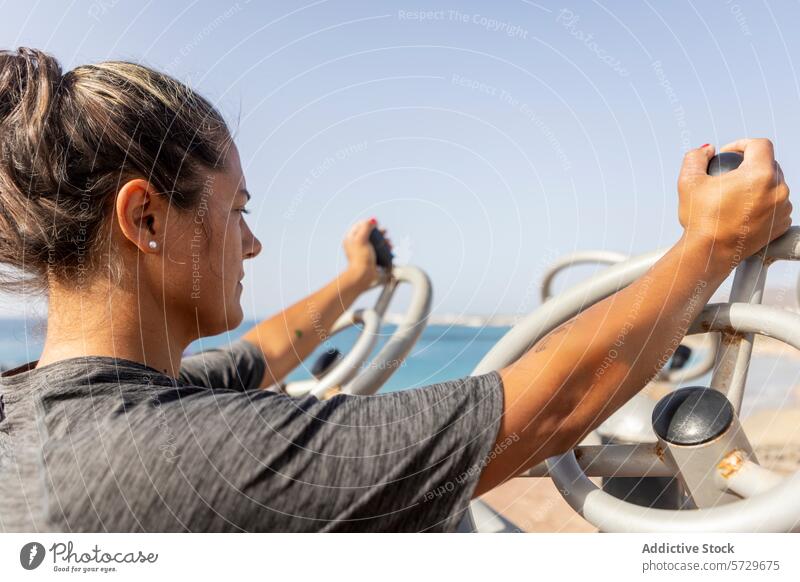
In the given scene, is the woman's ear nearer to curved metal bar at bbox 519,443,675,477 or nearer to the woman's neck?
the woman's neck

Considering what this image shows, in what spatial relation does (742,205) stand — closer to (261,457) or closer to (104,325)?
(261,457)

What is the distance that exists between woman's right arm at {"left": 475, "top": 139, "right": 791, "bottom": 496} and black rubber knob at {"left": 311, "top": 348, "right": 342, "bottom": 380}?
1148mm

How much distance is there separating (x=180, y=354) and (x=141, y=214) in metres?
0.19

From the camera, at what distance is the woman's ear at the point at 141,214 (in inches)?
32.8

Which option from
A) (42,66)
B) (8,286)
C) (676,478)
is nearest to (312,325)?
(8,286)

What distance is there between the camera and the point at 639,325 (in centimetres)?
71

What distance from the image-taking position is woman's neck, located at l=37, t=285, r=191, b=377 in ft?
2.76

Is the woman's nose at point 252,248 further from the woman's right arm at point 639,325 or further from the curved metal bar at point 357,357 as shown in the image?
the curved metal bar at point 357,357

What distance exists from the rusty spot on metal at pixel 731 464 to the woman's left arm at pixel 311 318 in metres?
0.88

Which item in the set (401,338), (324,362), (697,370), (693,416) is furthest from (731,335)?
(324,362)

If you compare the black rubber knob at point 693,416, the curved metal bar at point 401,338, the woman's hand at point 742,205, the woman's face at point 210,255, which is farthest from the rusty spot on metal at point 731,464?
the curved metal bar at point 401,338

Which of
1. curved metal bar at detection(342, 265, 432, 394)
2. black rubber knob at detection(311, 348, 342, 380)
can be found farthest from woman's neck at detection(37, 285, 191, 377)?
black rubber knob at detection(311, 348, 342, 380)
